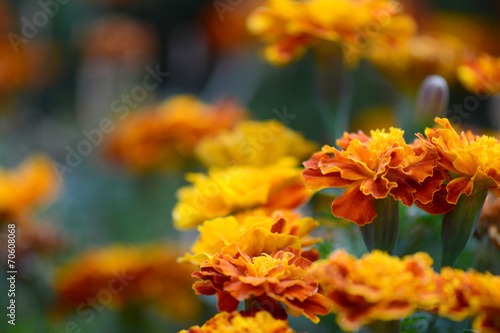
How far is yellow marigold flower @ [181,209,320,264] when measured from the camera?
0.59m

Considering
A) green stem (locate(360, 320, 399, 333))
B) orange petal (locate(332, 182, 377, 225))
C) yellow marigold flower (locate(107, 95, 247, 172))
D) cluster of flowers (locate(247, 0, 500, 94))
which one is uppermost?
cluster of flowers (locate(247, 0, 500, 94))

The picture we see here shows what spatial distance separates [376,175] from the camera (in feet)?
1.88

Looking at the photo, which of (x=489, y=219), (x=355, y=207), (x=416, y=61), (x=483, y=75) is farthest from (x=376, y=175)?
(x=416, y=61)

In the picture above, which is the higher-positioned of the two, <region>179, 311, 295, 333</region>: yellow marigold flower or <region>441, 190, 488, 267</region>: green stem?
<region>441, 190, 488, 267</region>: green stem

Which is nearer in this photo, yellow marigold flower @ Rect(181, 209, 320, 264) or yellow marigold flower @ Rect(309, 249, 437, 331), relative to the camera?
yellow marigold flower @ Rect(309, 249, 437, 331)

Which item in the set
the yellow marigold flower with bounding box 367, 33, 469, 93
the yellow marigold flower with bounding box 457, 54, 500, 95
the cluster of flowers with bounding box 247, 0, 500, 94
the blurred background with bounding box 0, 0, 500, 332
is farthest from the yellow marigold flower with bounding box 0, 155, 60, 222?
the yellow marigold flower with bounding box 457, 54, 500, 95

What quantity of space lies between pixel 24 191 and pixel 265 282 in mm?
789

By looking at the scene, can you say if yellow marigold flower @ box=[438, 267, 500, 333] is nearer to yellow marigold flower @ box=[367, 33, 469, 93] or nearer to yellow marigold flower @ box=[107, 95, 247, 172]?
yellow marigold flower @ box=[367, 33, 469, 93]

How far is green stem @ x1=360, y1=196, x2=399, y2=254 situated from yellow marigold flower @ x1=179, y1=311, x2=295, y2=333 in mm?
157

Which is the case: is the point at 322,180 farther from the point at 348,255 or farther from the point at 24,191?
the point at 24,191

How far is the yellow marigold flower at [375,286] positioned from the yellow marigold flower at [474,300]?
0.01 meters

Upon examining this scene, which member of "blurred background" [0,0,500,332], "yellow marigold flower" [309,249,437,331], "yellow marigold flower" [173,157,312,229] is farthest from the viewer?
"blurred background" [0,0,500,332]

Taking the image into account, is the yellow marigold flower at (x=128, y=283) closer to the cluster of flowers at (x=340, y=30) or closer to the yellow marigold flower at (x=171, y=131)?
the yellow marigold flower at (x=171, y=131)

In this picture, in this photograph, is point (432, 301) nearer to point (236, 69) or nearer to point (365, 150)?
point (365, 150)
